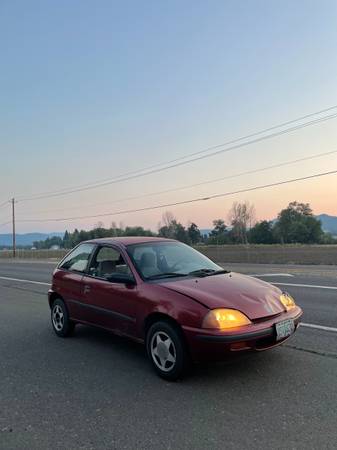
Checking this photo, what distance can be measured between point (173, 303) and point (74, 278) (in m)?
2.45

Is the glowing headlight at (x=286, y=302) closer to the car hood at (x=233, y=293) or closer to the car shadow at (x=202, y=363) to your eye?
the car hood at (x=233, y=293)

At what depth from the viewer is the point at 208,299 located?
14.6 feet

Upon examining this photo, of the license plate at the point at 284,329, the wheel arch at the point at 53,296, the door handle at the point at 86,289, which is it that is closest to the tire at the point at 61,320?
the wheel arch at the point at 53,296

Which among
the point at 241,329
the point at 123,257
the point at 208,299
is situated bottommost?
the point at 241,329

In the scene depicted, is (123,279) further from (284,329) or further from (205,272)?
(284,329)

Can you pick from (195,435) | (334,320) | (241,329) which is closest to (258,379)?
(241,329)

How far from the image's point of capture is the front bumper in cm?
421

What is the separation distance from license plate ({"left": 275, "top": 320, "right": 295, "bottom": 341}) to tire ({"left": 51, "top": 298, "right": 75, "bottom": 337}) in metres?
3.41

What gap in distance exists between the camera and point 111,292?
218 inches

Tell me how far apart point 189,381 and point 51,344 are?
8.96 ft

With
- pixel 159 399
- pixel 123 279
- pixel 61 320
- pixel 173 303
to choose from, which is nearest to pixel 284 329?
pixel 173 303

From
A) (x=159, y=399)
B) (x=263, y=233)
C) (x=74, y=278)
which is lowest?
(x=159, y=399)

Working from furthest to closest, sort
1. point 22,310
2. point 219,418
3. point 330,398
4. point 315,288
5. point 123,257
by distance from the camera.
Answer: point 315,288 < point 22,310 < point 123,257 < point 330,398 < point 219,418

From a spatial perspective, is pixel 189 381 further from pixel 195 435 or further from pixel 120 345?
pixel 120 345
